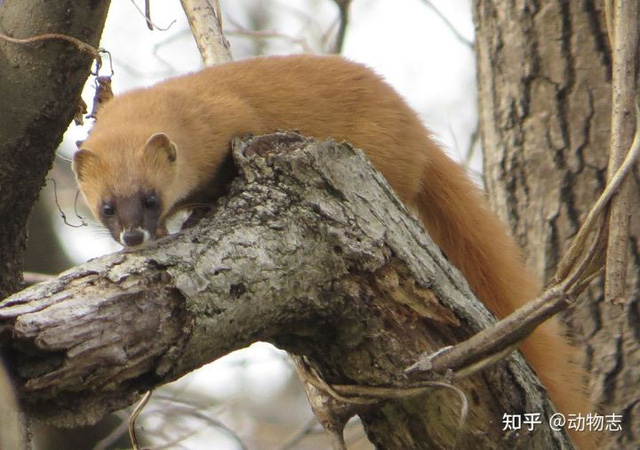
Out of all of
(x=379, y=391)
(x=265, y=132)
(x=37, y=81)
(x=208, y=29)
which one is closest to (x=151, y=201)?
(x=265, y=132)

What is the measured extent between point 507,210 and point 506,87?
0.53 meters

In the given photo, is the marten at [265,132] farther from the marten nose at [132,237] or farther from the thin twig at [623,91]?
the thin twig at [623,91]

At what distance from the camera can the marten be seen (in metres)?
3.34

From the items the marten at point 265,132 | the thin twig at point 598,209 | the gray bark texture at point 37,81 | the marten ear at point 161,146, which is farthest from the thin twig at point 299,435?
the thin twig at point 598,209

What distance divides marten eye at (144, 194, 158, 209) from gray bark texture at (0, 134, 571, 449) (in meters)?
0.75

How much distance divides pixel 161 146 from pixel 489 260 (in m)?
1.25

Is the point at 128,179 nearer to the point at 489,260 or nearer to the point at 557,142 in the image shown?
the point at 489,260

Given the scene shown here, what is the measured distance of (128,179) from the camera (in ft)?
11.1

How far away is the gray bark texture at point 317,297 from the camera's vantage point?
6.56 feet

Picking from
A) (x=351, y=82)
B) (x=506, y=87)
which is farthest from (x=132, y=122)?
(x=506, y=87)

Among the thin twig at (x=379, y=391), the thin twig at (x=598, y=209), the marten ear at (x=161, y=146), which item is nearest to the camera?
the thin twig at (x=598, y=209)

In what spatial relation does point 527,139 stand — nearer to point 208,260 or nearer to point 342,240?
point 342,240

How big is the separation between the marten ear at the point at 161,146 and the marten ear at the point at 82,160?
0.21m

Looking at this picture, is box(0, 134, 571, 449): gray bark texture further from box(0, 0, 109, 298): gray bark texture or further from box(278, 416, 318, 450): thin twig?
box(278, 416, 318, 450): thin twig
